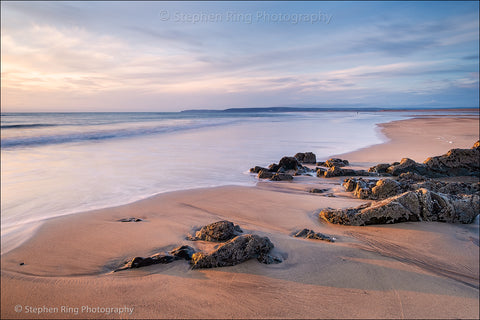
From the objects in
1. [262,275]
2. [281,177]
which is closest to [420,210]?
[262,275]

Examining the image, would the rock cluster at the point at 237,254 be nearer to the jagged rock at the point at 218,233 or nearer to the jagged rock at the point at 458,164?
the jagged rock at the point at 218,233

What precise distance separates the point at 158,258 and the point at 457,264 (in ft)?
11.0

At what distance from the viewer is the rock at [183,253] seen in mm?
3361

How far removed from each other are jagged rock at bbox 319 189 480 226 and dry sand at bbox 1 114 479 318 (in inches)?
5.4

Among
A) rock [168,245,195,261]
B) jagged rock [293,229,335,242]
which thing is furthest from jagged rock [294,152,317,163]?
rock [168,245,195,261]

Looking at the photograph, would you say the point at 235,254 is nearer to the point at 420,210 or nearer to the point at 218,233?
the point at 218,233

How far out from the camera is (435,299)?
258 cm

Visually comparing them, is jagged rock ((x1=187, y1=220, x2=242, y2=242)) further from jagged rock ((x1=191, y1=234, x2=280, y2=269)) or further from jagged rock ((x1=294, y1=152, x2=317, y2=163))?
jagged rock ((x1=294, y1=152, x2=317, y2=163))

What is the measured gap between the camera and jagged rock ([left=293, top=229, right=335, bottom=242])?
379 cm

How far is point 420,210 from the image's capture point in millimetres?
4176

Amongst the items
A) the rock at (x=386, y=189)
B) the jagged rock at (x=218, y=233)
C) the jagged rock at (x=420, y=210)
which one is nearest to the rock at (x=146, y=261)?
the jagged rock at (x=218, y=233)

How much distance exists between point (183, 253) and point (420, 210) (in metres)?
3.42

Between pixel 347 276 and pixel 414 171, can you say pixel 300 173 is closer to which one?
pixel 414 171

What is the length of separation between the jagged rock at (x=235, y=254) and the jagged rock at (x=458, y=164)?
671cm
